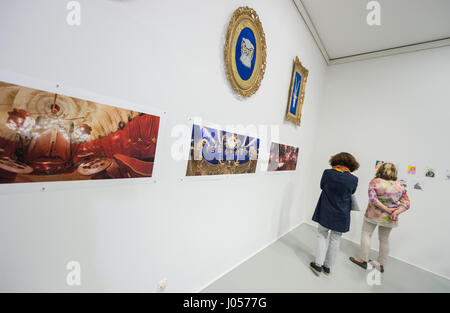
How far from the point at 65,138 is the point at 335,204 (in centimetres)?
249

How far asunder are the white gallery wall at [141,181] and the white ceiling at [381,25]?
92cm

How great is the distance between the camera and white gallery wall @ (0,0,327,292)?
74 centimetres

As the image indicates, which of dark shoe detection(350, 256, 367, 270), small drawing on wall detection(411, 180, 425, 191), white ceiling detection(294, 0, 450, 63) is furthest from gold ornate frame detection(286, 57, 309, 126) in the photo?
dark shoe detection(350, 256, 367, 270)

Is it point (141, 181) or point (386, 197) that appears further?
point (386, 197)

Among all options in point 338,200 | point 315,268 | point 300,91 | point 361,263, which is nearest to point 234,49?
point 300,91

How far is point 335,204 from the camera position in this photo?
2.05 metres

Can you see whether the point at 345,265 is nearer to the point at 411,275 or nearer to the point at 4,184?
the point at 411,275

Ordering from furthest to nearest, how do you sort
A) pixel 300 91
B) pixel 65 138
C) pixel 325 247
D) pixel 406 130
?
pixel 406 130 → pixel 300 91 → pixel 325 247 → pixel 65 138

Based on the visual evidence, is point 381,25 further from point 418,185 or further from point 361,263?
point 361,263

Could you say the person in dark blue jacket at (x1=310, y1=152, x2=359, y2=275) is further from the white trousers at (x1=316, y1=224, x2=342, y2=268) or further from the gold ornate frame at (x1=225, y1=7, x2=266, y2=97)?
the gold ornate frame at (x1=225, y1=7, x2=266, y2=97)

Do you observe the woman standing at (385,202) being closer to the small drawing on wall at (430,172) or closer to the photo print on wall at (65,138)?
the small drawing on wall at (430,172)

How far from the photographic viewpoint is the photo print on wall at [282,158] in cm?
231

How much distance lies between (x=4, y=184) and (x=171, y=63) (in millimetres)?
1013

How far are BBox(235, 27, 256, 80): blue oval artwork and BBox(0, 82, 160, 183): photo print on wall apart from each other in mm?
990
